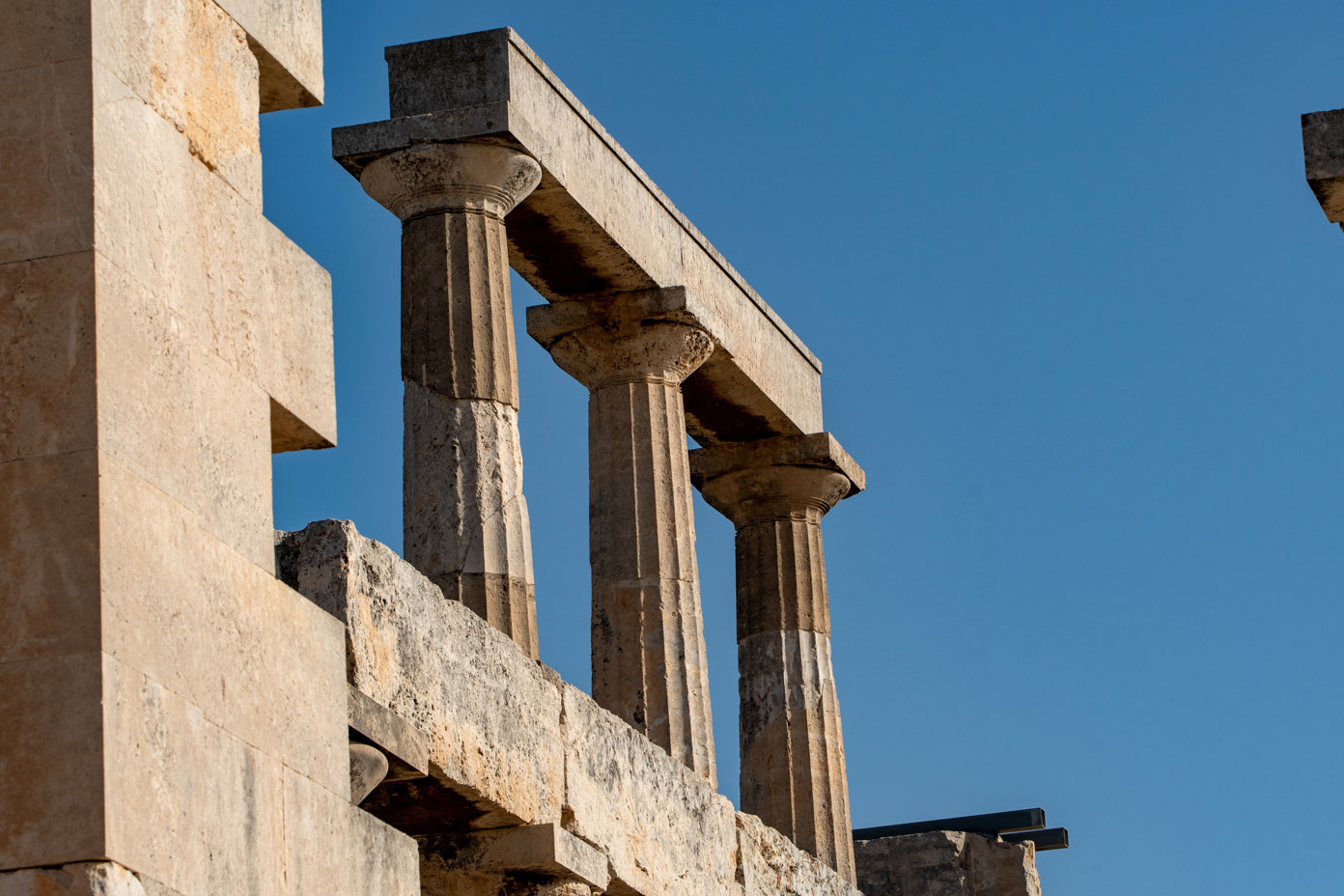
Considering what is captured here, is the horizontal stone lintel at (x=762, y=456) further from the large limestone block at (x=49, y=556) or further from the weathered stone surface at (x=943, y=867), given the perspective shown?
the large limestone block at (x=49, y=556)

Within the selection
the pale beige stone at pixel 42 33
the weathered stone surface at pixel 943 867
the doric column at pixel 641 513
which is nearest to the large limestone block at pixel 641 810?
the doric column at pixel 641 513

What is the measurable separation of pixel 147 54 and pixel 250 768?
2.11 meters

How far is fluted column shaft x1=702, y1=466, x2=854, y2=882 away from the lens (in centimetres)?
1628

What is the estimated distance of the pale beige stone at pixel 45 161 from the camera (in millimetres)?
6137

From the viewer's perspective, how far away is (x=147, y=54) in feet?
21.8

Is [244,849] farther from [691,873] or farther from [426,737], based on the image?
[691,873]

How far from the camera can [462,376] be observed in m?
12.3

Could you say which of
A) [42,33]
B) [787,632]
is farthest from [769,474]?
[42,33]

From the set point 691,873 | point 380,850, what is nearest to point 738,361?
point 691,873

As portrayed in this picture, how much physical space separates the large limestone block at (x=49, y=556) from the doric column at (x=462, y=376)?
5.94 m

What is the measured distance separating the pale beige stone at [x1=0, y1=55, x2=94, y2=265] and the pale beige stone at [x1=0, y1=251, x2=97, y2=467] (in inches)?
2.7

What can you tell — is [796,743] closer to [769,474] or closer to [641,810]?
[769,474]

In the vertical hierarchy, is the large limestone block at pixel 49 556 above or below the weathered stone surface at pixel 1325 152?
below

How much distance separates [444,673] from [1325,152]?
4099mm
